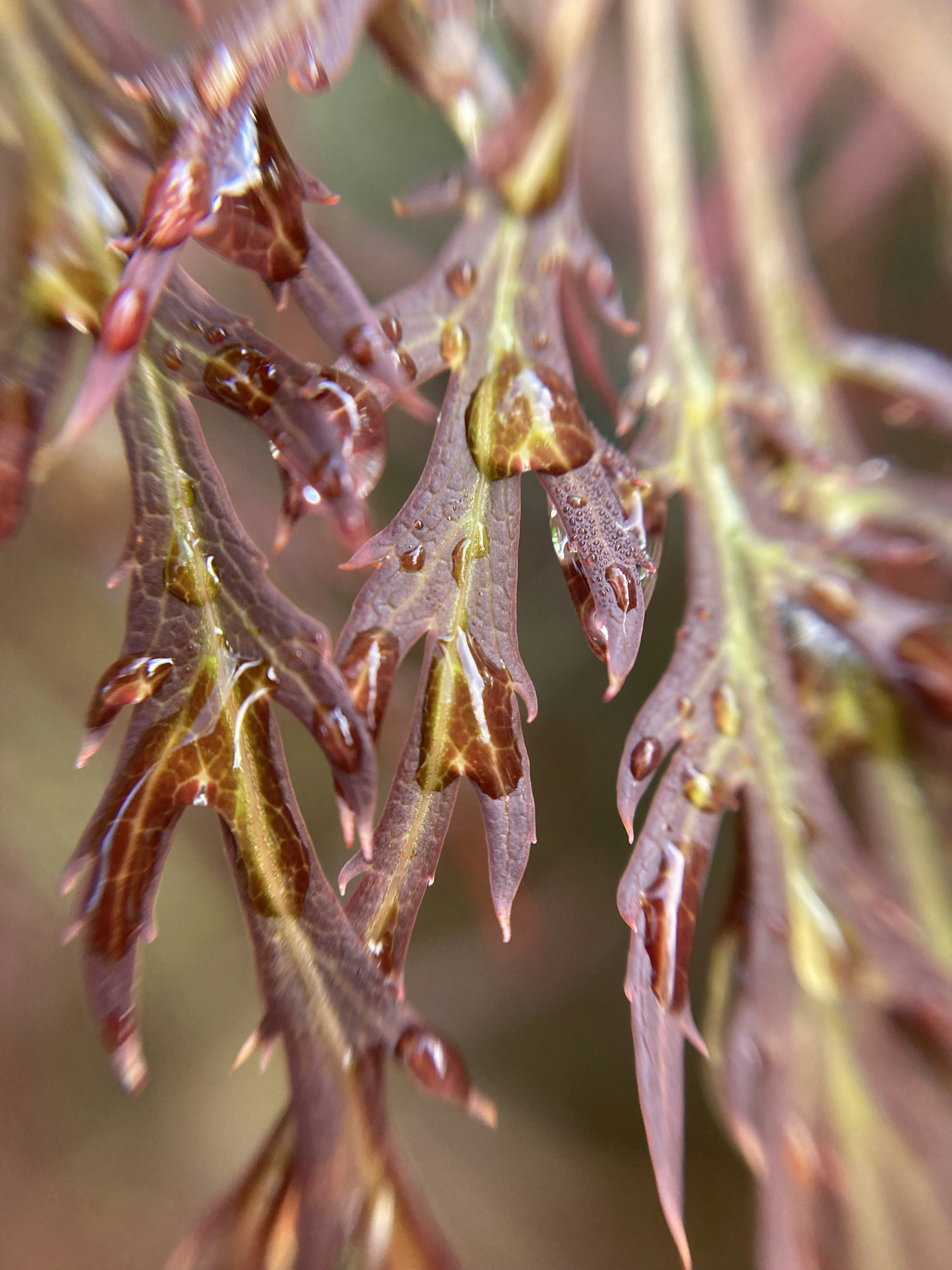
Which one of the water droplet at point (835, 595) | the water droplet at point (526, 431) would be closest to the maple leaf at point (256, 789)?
the water droplet at point (526, 431)

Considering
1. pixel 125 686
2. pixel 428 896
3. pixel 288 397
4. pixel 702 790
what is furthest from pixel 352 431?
pixel 428 896

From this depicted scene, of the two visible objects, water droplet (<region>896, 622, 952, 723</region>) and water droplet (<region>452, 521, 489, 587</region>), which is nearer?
water droplet (<region>452, 521, 489, 587</region>)

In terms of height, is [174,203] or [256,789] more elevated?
[174,203]

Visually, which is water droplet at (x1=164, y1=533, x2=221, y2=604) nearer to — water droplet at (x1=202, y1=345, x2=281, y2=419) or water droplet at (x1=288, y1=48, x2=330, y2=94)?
water droplet at (x1=202, y1=345, x2=281, y2=419)

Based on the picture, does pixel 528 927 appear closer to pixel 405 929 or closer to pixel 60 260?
pixel 405 929

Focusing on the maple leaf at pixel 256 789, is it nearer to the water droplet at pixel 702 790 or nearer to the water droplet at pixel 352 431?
the water droplet at pixel 352 431

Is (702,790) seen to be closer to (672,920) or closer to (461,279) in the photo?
(672,920)

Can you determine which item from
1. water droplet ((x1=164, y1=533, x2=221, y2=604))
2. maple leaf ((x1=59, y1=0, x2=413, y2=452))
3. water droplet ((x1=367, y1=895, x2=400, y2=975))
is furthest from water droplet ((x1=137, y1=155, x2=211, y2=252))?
water droplet ((x1=367, y1=895, x2=400, y2=975))
